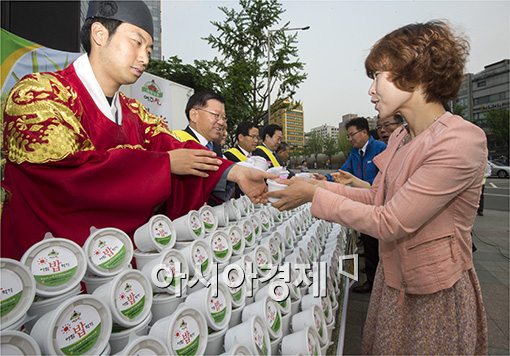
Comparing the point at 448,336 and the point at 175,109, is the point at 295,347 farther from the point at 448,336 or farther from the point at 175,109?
the point at 175,109

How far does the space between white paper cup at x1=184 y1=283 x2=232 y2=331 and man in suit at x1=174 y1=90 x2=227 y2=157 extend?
2367 mm

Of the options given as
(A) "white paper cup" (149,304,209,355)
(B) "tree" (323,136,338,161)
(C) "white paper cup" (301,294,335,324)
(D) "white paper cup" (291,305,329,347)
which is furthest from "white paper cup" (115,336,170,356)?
(B) "tree" (323,136,338,161)

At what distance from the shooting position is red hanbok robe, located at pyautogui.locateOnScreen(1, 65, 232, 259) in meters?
1.34

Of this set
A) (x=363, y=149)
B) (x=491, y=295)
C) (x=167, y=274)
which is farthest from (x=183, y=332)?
(x=491, y=295)

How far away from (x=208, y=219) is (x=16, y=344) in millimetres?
1061

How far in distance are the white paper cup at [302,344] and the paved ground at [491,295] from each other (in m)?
1.81

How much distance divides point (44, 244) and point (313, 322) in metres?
0.97

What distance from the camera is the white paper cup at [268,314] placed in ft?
4.04

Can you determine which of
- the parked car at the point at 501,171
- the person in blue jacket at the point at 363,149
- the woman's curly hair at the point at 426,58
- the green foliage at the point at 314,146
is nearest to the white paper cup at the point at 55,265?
the woman's curly hair at the point at 426,58

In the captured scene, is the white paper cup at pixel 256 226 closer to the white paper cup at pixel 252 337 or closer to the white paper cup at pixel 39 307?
the white paper cup at pixel 252 337

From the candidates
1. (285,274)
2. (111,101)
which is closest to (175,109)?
(111,101)

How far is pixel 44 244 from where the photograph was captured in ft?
3.17

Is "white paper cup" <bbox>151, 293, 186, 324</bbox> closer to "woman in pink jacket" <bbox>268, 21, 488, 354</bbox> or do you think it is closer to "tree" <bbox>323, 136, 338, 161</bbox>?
"woman in pink jacket" <bbox>268, 21, 488, 354</bbox>

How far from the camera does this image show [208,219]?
175 cm
